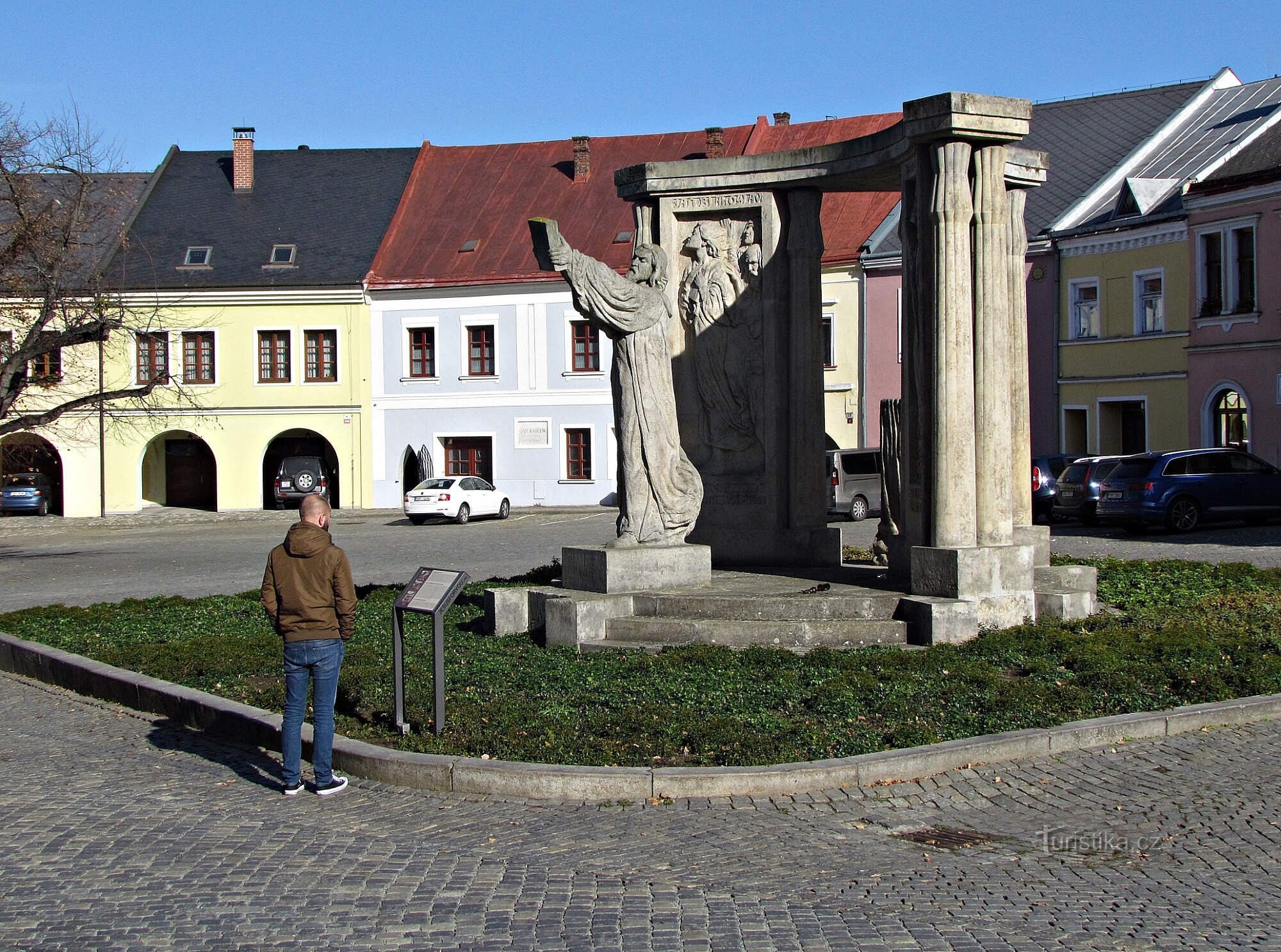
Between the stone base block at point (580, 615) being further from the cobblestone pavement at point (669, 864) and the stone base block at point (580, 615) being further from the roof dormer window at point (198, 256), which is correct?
the roof dormer window at point (198, 256)

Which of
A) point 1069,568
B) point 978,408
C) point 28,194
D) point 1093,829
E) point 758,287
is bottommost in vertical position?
point 1093,829

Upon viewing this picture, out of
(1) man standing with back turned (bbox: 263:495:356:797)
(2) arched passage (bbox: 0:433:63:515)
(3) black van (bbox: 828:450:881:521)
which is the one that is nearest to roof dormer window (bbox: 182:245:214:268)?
(2) arched passage (bbox: 0:433:63:515)

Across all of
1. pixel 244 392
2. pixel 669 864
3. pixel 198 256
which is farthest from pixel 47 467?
pixel 669 864

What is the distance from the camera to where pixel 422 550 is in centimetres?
2716

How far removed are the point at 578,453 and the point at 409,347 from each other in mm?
6258

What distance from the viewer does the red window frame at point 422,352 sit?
149 ft

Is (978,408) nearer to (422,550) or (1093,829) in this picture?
(1093,829)

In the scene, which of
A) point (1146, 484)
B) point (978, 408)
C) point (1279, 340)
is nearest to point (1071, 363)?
point (1279, 340)

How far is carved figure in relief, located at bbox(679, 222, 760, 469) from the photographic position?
13.7 metres

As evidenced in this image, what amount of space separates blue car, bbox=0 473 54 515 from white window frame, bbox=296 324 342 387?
353 inches

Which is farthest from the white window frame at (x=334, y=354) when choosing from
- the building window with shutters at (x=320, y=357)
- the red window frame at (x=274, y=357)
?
the red window frame at (x=274, y=357)

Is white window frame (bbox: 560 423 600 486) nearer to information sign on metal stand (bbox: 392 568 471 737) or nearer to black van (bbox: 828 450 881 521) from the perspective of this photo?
black van (bbox: 828 450 881 521)

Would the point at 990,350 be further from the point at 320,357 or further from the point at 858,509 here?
the point at 320,357

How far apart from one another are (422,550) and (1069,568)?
654 inches
